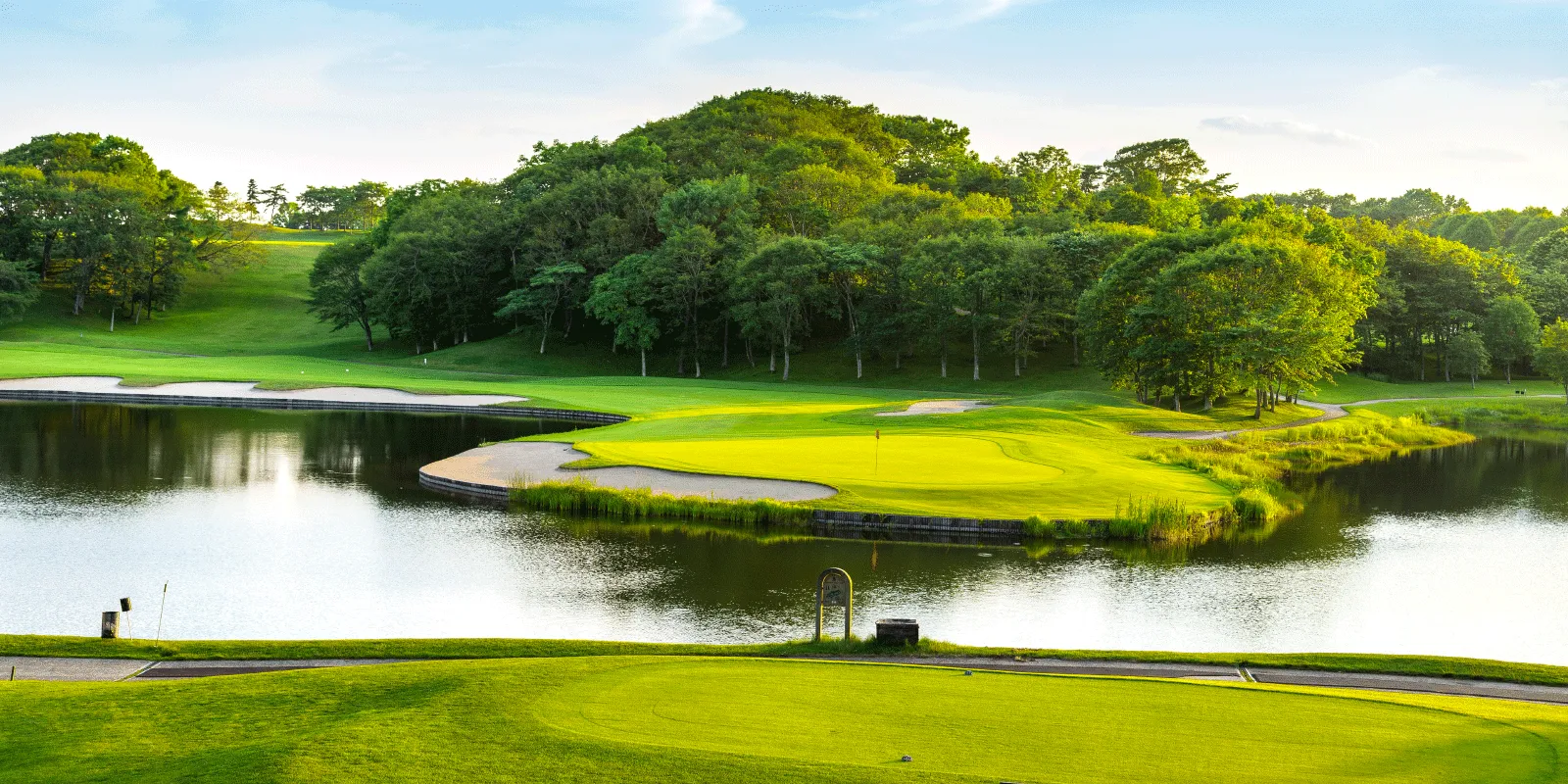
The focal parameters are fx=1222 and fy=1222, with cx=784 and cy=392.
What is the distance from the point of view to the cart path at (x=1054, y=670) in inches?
549

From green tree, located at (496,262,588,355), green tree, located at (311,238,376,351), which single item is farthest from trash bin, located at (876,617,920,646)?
green tree, located at (311,238,376,351)

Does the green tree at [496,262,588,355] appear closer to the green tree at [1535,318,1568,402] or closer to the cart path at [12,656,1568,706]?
the green tree at [1535,318,1568,402]

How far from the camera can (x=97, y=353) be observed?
76.6 metres

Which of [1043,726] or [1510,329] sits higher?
[1510,329]

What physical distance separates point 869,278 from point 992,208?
19691mm

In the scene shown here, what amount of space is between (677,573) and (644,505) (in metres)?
6.48

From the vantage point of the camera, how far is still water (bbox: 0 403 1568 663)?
757 inches

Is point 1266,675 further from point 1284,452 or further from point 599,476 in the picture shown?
point 1284,452

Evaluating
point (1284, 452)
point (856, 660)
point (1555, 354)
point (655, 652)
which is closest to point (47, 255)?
point (1284, 452)

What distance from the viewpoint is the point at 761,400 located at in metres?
61.8

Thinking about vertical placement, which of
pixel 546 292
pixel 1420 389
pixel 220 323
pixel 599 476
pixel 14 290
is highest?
pixel 546 292

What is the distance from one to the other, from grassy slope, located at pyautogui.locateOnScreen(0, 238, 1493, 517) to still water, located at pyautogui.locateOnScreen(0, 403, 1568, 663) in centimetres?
434

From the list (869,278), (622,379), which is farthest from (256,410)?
(869,278)

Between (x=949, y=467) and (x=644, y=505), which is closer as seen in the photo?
(x=644, y=505)
